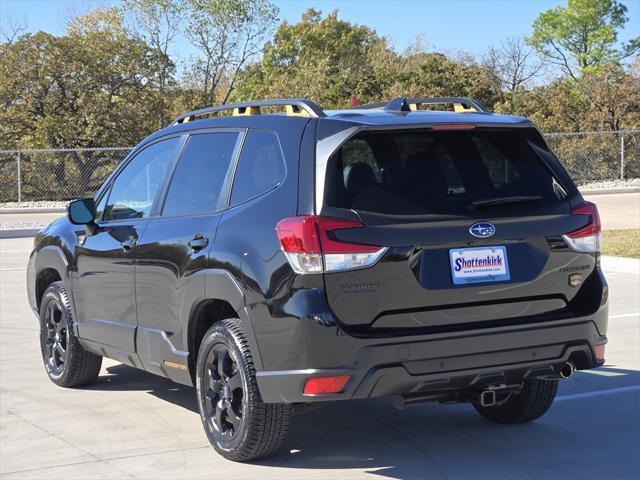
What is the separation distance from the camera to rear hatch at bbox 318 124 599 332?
5.02 m

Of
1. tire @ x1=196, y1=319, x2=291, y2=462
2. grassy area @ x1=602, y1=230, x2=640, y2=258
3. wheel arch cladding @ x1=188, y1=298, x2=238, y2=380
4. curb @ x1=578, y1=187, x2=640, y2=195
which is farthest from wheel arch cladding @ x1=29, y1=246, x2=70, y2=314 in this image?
curb @ x1=578, y1=187, x2=640, y2=195

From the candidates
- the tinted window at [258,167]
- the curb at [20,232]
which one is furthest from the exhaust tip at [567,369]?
the curb at [20,232]

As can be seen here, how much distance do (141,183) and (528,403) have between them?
9.26 ft

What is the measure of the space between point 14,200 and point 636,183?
1892 centimetres

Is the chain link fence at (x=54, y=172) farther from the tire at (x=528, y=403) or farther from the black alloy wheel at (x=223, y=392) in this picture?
the black alloy wheel at (x=223, y=392)

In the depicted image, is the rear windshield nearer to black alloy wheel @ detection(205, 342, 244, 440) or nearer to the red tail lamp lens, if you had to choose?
the red tail lamp lens

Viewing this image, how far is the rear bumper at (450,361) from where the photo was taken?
16.3 feet

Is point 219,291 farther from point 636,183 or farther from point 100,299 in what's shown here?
point 636,183

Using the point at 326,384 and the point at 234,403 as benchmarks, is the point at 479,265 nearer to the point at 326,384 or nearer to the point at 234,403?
the point at 326,384

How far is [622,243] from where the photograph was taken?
1652 centimetres

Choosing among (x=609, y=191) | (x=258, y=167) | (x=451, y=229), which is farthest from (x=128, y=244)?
(x=609, y=191)

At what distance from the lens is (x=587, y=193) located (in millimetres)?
31109

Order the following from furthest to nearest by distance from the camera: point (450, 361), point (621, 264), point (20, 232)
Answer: point (20, 232) → point (621, 264) → point (450, 361)

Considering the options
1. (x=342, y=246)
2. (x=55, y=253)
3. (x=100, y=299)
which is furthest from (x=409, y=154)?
(x=55, y=253)
